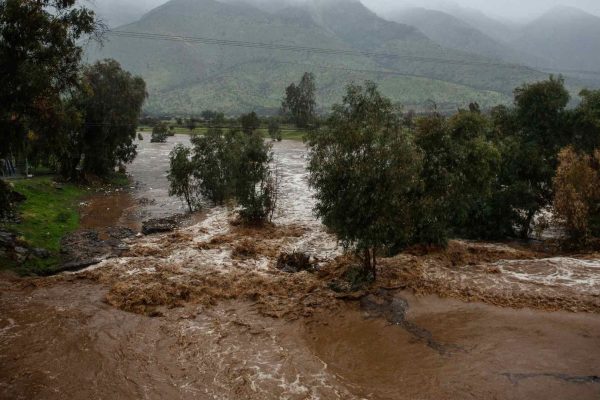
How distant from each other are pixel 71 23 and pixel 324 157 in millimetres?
11870

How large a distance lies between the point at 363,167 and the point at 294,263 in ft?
28.0

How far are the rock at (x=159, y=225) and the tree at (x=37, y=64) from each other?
13.5 meters

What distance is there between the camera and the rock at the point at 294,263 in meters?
23.6

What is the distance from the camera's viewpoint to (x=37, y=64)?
17078 millimetres

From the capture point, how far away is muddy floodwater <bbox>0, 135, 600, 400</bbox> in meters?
13.0

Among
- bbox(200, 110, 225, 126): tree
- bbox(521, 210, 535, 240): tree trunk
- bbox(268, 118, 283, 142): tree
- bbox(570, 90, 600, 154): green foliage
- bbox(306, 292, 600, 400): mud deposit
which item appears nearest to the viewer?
bbox(306, 292, 600, 400): mud deposit

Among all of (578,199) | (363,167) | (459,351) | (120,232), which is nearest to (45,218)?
(120,232)

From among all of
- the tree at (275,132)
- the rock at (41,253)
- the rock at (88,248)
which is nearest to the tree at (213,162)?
the rock at (88,248)

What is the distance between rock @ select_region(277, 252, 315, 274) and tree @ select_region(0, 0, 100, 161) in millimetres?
12810

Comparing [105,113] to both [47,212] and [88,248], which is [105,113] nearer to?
[47,212]

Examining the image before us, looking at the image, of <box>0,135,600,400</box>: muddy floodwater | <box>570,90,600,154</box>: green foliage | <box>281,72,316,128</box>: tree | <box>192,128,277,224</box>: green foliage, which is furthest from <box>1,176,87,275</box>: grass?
<box>281,72,316,128</box>: tree

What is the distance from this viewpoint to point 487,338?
15312mm

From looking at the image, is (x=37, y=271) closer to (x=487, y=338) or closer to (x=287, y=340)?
(x=287, y=340)

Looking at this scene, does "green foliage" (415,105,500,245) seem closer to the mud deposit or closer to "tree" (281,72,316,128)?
the mud deposit
